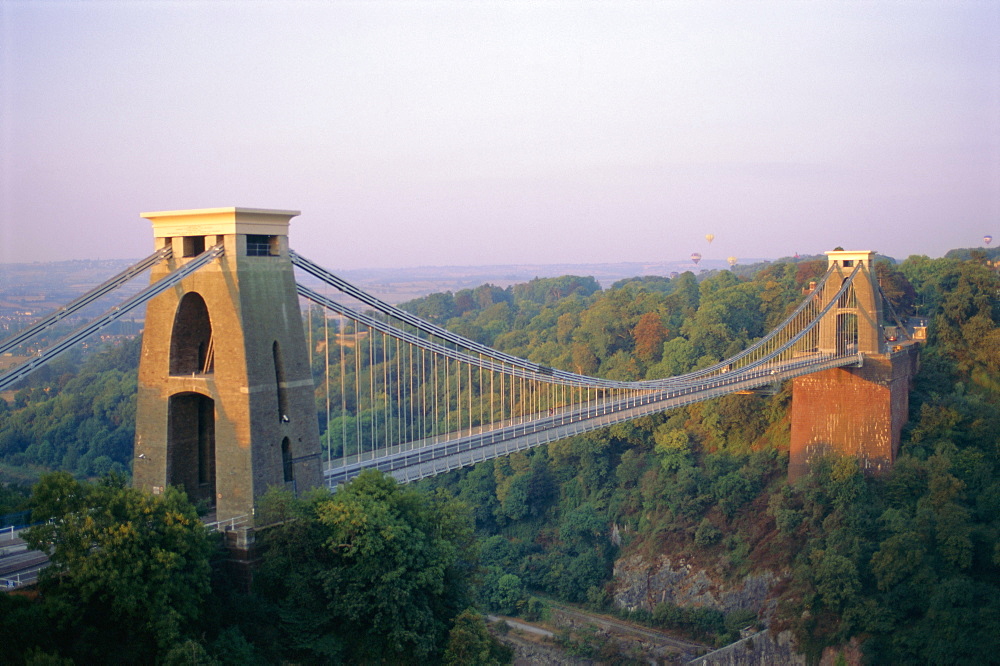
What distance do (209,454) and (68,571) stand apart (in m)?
4.68

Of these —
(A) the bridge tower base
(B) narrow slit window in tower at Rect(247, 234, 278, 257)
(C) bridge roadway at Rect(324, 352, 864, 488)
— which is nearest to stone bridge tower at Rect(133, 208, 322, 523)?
(B) narrow slit window in tower at Rect(247, 234, 278, 257)

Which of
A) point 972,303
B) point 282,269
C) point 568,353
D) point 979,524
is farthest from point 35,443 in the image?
point 972,303

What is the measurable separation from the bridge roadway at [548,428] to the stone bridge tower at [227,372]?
176cm

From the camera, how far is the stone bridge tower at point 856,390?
106ft

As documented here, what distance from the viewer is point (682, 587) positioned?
32750 mm

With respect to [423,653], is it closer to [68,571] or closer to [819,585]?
[68,571]

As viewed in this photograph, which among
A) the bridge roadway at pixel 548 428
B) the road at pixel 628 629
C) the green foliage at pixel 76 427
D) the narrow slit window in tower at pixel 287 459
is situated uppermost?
the narrow slit window in tower at pixel 287 459

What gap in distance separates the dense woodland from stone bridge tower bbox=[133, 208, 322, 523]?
4.16 feet

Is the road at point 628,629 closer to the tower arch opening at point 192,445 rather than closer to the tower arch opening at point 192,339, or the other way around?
the tower arch opening at point 192,445

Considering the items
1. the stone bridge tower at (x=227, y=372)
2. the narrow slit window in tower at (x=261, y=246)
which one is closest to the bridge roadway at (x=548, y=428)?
the stone bridge tower at (x=227, y=372)

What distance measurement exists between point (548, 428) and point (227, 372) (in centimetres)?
1022

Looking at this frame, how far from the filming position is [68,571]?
504 inches

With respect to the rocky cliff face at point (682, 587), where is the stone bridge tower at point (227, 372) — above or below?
above

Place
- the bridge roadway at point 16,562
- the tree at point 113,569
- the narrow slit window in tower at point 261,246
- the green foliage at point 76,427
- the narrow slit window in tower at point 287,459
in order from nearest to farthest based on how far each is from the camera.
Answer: the tree at point 113,569 < the bridge roadway at point 16,562 < the narrow slit window in tower at point 261,246 < the narrow slit window in tower at point 287,459 < the green foliage at point 76,427
